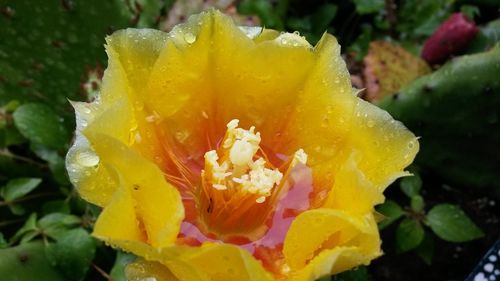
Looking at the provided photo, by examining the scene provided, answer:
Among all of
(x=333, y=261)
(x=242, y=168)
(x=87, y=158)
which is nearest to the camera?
(x=333, y=261)

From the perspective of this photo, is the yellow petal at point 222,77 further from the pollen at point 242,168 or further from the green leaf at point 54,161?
the green leaf at point 54,161

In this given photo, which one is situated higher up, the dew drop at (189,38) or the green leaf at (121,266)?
the dew drop at (189,38)

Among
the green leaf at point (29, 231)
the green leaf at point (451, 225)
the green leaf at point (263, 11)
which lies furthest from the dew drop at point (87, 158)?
the green leaf at point (263, 11)

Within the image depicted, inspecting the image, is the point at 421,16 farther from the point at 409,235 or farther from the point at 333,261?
the point at 333,261

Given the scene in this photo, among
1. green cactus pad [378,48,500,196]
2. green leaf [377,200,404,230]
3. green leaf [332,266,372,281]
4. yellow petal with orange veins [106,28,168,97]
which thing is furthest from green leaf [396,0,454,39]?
yellow petal with orange veins [106,28,168,97]

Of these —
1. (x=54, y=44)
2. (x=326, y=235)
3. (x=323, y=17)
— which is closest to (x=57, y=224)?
(x=54, y=44)
